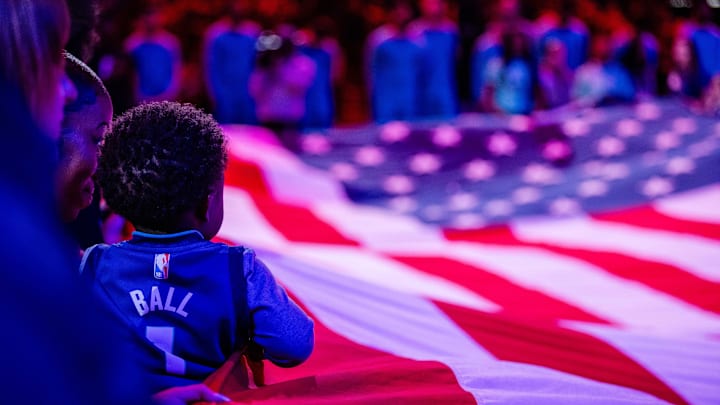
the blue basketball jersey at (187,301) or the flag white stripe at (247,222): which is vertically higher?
the blue basketball jersey at (187,301)

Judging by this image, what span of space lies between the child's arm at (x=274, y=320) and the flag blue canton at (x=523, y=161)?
2129 mm

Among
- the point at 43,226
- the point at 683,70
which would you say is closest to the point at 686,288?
the point at 43,226

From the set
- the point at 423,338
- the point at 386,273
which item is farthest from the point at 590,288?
the point at 423,338

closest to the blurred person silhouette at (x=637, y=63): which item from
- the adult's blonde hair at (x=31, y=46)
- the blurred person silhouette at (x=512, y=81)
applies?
the blurred person silhouette at (x=512, y=81)

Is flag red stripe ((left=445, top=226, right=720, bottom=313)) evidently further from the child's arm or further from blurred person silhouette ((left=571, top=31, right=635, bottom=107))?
blurred person silhouette ((left=571, top=31, right=635, bottom=107))

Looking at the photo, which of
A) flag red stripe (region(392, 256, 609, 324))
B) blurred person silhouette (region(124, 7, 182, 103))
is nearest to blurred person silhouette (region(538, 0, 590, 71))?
blurred person silhouette (region(124, 7, 182, 103))

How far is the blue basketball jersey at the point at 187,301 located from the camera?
894 millimetres

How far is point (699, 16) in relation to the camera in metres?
5.93

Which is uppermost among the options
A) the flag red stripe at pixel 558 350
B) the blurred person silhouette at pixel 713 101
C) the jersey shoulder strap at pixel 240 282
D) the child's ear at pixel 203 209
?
the child's ear at pixel 203 209

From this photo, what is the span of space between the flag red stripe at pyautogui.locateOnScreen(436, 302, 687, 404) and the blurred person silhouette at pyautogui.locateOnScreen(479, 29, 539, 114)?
3605 millimetres

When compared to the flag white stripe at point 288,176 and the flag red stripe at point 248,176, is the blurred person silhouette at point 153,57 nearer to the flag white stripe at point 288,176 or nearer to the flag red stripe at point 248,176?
A: the flag white stripe at point 288,176

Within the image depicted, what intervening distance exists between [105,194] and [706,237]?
6.69 ft

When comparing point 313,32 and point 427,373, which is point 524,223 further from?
point 313,32

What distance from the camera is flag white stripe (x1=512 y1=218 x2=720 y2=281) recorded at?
7.55ft
